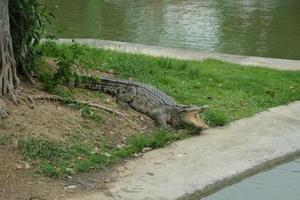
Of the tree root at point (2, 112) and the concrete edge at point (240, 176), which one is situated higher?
the tree root at point (2, 112)

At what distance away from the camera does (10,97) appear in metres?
5.82

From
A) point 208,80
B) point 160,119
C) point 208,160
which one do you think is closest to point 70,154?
point 208,160

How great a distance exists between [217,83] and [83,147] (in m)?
3.30

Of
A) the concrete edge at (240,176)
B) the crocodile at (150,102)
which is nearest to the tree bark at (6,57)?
the crocodile at (150,102)

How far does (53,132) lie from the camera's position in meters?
5.60

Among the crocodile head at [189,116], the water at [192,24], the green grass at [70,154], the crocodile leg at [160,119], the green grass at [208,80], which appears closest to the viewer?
the green grass at [70,154]

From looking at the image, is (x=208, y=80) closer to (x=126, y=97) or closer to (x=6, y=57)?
(x=126, y=97)

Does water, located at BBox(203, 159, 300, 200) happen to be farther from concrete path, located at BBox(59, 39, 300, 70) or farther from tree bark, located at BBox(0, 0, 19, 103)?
concrete path, located at BBox(59, 39, 300, 70)

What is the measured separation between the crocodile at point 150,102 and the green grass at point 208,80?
0.39m

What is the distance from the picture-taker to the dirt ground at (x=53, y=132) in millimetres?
4766

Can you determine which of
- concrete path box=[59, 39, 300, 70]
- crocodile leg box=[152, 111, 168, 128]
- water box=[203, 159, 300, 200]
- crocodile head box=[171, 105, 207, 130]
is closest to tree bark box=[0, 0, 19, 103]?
crocodile leg box=[152, 111, 168, 128]

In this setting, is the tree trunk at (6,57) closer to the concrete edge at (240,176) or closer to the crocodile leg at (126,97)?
the crocodile leg at (126,97)

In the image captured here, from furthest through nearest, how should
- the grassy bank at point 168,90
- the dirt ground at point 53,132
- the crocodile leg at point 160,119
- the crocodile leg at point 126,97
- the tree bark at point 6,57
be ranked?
the crocodile leg at point 126,97 < the crocodile leg at point 160,119 < the tree bark at point 6,57 < the grassy bank at point 168,90 < the dirt ground at point 53,132

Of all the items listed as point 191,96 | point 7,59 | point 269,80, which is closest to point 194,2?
point 269,80
